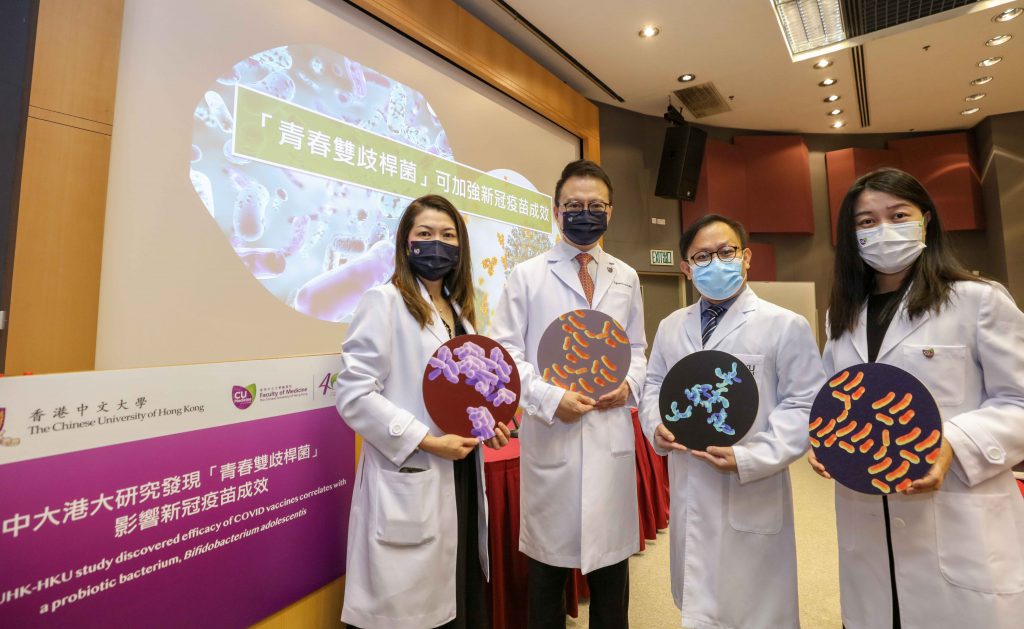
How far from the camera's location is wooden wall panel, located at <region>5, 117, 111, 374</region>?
5.50 feet

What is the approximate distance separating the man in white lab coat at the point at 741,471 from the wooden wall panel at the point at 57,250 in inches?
87.4

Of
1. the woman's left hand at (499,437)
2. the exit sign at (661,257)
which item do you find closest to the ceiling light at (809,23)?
the exit sign at (661,257)

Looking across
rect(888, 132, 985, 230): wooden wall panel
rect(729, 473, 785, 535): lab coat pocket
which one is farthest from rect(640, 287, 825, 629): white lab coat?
rect(888, 132, 985, 230): wooden wall panel

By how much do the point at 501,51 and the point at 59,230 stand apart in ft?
11.3

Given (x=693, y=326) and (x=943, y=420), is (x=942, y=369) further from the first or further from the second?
(x=693, y=326)

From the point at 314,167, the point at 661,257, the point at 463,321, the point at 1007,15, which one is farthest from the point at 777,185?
the point at 463,321

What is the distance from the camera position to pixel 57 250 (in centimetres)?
175

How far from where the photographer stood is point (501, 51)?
158 inches

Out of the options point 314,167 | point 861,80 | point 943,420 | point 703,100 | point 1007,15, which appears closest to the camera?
point 943,420

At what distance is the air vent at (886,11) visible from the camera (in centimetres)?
351

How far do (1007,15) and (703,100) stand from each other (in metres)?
2.59

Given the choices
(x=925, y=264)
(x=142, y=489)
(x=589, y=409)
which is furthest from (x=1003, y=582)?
(x=142, y=489)

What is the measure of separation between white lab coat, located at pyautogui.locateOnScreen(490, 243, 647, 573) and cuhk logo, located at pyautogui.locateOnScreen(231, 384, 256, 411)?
79cm

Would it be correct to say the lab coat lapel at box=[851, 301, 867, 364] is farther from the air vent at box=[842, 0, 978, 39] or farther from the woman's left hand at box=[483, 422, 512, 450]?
the air vent at box=[842, 0, 978, 39]
